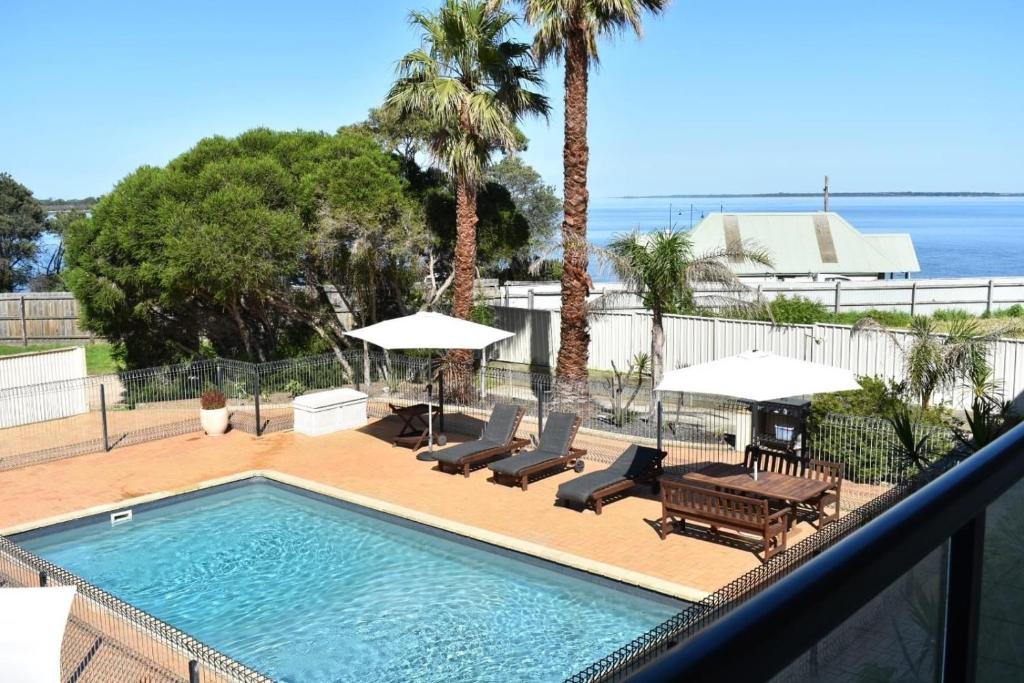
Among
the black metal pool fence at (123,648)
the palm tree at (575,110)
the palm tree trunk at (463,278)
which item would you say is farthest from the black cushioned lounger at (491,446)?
the black metal pool fence at (123,648)

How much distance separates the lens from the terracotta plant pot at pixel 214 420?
19344 mm

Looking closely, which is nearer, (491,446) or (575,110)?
(491,446)

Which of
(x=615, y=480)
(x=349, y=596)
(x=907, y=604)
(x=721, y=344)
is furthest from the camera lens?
(x=721, y=344)

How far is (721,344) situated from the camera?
22516 millimetres

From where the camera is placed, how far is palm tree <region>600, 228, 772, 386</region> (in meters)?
18.7

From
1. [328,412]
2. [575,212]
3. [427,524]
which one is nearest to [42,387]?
[328,412]

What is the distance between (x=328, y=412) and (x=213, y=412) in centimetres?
231

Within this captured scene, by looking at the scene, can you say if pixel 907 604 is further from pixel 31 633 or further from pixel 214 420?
pixel 214 420

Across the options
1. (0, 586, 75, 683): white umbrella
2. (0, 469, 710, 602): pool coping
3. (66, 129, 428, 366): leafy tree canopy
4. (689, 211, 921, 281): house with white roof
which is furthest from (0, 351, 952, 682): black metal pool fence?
(689, 211, 921, 281): house with white roof

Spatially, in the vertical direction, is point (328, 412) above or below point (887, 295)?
below

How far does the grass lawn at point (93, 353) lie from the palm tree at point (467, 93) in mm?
14960

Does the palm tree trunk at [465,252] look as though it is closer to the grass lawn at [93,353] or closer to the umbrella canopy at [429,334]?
the umbrella canopy at [429,334]

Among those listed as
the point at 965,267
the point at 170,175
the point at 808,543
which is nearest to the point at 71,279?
the point at 170,175

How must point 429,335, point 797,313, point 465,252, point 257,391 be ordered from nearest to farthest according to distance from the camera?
point 429,335 → point 257,391 → point 465,252 → point 797,313
